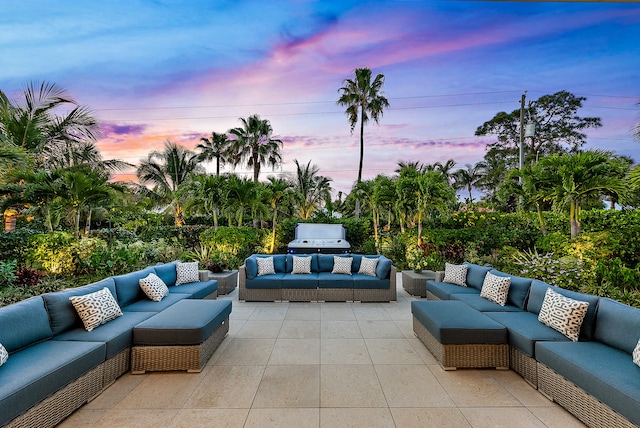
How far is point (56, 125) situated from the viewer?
7.62m

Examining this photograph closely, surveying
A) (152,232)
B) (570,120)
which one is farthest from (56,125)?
(570,120)

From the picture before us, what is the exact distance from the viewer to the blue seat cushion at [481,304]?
3.60 meters

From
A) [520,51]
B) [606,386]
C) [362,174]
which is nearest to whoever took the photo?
[606,386]

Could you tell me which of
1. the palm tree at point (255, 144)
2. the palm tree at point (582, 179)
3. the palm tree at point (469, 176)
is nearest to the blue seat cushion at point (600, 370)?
the palm tree at point (582, 179)

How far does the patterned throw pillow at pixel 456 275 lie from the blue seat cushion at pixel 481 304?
62cm

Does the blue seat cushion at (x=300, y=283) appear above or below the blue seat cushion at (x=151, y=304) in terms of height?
below

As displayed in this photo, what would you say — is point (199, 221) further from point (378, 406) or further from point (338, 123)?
point (378, 406)

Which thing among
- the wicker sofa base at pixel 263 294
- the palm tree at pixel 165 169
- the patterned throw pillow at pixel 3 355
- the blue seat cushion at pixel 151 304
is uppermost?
the palm tree at pixel 165 169

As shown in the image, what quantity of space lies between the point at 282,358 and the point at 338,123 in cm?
1240

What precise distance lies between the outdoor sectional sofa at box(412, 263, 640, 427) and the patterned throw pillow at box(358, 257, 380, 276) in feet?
7.03

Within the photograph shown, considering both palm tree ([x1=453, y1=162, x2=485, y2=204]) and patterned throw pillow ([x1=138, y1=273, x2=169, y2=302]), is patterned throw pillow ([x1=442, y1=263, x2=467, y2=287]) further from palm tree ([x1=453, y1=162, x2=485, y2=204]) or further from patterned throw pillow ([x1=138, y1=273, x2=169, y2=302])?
palm tree ([x1=453, y1=162, x2=485, y2=204])

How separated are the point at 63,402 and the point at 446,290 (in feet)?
15.1

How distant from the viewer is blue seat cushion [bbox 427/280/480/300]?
14.5ft

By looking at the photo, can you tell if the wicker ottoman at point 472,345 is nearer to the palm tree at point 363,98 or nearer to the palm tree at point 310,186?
the palm tree at point 363,98
